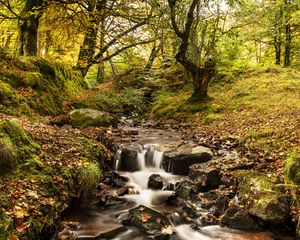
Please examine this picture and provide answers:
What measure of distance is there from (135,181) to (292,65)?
13.5 m

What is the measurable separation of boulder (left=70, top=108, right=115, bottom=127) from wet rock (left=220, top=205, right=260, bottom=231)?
19.1 feet

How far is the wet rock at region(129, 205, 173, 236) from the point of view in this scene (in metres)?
5.41

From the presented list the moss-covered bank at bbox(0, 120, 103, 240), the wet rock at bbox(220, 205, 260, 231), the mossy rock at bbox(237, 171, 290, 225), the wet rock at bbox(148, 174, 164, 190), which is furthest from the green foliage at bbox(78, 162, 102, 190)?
the mossy rock at bbox(237, 171, 290, 225)

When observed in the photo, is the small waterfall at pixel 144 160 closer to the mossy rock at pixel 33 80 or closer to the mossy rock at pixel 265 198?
the mossy rock at pixel 265 198

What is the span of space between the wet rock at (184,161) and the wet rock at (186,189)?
1076mm

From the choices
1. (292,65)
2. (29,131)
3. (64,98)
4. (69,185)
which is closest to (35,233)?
(69,185)

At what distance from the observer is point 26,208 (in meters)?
4.48

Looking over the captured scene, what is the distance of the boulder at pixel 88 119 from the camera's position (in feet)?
33.4

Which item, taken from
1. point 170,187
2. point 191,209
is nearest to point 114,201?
point 170,187

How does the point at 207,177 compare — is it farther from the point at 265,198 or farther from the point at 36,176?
the point at 36,176

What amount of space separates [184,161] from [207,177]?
1.37 meters

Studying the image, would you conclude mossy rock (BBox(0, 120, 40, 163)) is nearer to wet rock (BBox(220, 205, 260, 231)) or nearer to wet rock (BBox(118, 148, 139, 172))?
wet rock (BBox(118, 148, 139, 172))

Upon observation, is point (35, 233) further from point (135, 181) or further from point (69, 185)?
point (135, 181)

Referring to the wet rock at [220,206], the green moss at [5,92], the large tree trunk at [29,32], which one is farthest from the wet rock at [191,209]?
the large tree trunk at [29,32]
